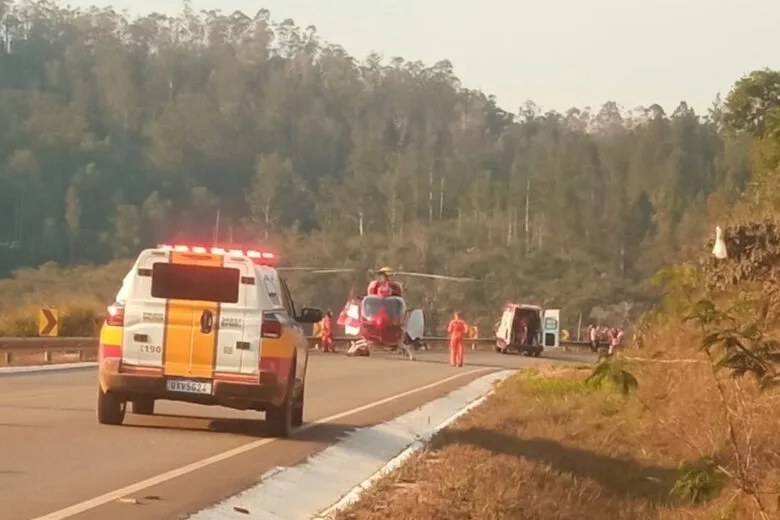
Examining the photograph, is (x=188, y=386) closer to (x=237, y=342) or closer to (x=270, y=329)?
(x=237, y=342)

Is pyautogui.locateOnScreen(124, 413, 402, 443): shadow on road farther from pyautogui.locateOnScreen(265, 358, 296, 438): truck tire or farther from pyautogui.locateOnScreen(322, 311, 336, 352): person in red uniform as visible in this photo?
pyautogui.locateOnScreen(322, 311, 336, 352): person in red uniform

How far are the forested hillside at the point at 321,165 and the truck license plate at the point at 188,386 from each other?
60.6 meters

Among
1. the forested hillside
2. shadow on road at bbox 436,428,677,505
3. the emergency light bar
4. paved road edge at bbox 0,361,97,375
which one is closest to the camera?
the emergency light bar

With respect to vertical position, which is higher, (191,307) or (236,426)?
(191,307)

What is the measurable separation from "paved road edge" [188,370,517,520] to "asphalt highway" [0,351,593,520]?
0.20 m

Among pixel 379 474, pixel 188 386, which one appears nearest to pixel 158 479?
pixel 379 474

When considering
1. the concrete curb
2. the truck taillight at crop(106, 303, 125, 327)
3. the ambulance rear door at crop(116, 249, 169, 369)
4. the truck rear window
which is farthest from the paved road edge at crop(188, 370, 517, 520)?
the truck taillight at crop(106, 303, 125, 327)

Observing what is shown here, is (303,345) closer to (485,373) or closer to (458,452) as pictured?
(458,452)

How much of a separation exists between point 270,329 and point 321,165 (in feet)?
351

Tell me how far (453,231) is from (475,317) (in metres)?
11.2

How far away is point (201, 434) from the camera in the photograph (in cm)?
1650

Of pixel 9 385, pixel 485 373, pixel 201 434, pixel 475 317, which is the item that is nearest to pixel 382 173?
pixel 475 317

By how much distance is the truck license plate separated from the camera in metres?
16.0

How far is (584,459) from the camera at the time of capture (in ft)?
59.2
